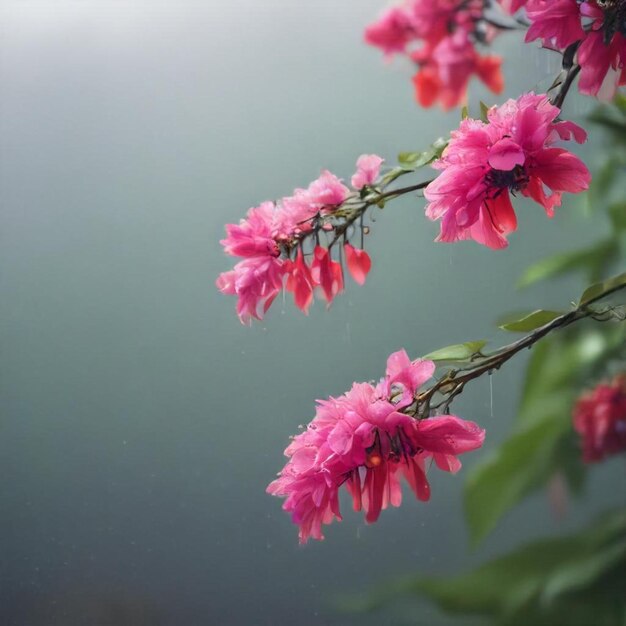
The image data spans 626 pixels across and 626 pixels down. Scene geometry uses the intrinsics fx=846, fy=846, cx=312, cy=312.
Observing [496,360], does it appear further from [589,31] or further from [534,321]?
[589,31]

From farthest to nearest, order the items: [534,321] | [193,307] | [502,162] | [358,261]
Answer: [193,307]
[358,261]
[534,321]
[502,162]

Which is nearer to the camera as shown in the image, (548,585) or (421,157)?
(421,157)

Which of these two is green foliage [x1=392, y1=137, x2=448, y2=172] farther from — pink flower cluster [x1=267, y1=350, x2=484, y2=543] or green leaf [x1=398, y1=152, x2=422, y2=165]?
pink flower cluster [x1=267, y1=350, x2=484, y2=543]

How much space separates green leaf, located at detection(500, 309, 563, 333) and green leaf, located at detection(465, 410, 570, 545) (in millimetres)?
195

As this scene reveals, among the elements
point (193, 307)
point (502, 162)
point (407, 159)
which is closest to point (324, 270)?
point (407, 159)

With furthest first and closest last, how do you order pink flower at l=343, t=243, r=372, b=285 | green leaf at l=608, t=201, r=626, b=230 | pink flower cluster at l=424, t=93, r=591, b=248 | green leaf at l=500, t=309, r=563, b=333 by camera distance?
green leaf at l=608, t=201, r=626, b=230
pink flower at l=343, t=243, r=372, b=285
green leaf at l=500, t=309, r=563, b=333
pink flower cluster at l=424, t=93, r=591, b=248

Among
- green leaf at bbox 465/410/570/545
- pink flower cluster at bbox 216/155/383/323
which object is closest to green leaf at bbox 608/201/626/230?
green leaf at bbox 465/410/570/545

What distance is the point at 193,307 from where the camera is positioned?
1177 mm

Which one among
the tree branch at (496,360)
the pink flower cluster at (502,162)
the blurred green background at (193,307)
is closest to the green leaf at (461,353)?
the tree branch at (496,360)

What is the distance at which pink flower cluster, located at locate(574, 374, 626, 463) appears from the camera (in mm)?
906

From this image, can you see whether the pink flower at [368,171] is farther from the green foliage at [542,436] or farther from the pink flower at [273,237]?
the green foliage at [542,436]

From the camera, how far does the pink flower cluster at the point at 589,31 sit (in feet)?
2.39

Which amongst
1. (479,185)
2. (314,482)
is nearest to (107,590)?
(314,482)

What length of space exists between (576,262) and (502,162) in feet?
1.28
